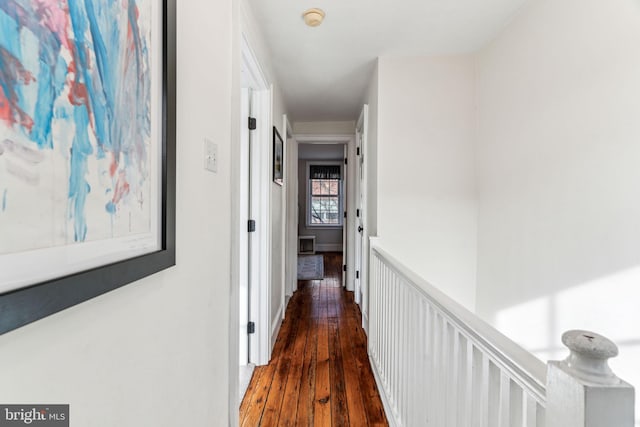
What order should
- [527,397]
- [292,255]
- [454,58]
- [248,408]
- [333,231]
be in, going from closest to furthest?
1. [527,397]
2. [248,408]
3. [454,58]
4. [292,255]
5. [333,231]

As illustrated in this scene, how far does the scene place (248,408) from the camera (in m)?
1.73

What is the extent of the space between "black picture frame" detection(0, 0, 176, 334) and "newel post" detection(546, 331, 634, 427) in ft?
2.52

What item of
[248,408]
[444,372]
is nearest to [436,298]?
[444,372]

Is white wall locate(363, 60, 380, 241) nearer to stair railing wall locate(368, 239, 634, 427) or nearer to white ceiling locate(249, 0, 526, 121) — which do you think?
white ceiling locate(249, 0, 526, 121)

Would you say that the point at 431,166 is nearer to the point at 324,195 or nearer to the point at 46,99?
the point at 46,99

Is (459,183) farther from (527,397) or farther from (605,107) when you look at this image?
(527,397)

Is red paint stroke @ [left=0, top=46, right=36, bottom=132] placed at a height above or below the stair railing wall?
above

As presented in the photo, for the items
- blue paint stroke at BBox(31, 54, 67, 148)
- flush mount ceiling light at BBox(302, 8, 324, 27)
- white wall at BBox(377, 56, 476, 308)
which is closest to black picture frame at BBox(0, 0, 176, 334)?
blue paint stroke at BBox(31, 54, 67, 148)

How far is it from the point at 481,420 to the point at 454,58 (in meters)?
2.39

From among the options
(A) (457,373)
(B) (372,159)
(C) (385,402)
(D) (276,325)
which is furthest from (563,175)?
(D) (276,325)

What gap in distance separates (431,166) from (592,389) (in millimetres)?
2004

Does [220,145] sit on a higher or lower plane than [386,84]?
lower

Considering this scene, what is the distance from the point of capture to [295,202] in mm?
4055

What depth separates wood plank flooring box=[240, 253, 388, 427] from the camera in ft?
5.44
